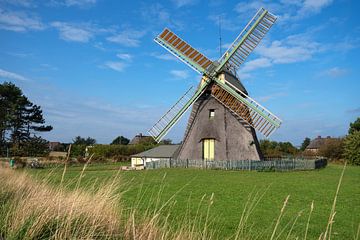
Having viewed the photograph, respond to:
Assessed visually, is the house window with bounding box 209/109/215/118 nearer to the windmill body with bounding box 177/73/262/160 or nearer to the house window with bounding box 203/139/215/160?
the windmill body with bounding box 177/73/262/160

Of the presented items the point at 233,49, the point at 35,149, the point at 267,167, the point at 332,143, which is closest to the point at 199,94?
the point at 233,49

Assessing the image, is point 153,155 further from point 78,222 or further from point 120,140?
point 120,140

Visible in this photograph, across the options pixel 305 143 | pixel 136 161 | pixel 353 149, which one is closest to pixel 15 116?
pixel 136 161

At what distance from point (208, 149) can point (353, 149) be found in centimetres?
2198

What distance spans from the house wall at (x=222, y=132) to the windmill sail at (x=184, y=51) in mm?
2408

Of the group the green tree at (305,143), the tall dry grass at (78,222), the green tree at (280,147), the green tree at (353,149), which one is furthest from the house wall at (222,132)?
the green tree at (305,143)

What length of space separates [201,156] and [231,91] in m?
5.43

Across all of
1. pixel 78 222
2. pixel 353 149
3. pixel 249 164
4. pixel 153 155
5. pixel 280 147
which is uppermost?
pixel 280 147

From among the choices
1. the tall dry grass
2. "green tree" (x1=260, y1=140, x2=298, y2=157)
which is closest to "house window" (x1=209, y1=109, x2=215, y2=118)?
the tall dry grass

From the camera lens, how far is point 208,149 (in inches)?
1079

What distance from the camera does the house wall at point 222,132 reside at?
26.3 m

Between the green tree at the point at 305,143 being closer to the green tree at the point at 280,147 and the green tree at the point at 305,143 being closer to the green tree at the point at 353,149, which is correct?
the green tree at the point at 280,147

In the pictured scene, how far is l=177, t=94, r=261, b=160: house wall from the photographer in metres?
26.3

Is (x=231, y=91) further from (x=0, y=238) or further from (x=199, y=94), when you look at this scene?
(x=0, y=238)
